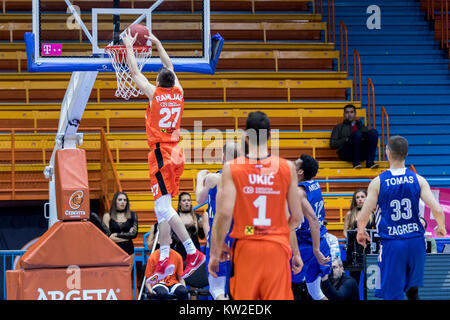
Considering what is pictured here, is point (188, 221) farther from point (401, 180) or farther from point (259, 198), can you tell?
point (259, 198)

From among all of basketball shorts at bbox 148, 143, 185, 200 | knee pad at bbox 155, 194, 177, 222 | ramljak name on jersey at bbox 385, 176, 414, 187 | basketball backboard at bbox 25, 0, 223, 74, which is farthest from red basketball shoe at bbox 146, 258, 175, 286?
ramljak name on jersey at bbox 385, 176, 414, 187

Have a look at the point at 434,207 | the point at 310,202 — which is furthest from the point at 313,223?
the point at 434,207

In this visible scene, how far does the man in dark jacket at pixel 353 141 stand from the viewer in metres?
14.4

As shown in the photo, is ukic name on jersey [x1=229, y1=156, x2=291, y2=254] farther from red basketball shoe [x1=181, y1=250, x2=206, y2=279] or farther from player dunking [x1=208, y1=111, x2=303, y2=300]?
red basketball shoe [x1=181, y1=250, x2=206, y2=279]

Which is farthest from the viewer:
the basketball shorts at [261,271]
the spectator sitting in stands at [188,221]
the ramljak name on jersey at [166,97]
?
the spectator sitting in stands at [188,221]

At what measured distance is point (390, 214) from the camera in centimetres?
773

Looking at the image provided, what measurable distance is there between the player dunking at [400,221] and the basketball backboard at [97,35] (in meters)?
2.82

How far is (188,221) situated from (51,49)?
323cm

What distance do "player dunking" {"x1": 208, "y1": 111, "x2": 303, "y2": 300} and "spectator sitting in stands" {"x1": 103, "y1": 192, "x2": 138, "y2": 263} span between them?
5.25m

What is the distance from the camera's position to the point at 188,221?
1121 centimetres

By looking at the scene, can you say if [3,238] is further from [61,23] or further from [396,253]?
[396,253]

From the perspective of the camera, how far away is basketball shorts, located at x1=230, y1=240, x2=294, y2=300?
6258 millimetres

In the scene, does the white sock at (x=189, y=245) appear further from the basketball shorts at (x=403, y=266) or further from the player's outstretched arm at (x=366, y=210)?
the basketball shorts at (x=403, y=266)

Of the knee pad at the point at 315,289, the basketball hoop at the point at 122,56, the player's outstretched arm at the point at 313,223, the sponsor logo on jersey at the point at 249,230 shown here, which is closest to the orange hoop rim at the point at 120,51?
the basketball hoop at the point at 122,56
